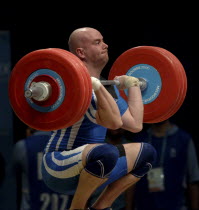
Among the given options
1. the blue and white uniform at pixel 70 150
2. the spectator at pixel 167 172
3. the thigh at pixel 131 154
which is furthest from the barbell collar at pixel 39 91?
the spectator at pixel 167 172

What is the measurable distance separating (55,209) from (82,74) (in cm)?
202

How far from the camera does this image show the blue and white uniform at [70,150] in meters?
4.36

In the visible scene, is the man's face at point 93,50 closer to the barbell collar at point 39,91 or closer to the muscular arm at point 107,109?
the muscular arm at point 107,109

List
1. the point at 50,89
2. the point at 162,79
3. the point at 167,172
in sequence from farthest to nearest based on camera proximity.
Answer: the point at 167,172, the point at 162,79, the point at 50,89

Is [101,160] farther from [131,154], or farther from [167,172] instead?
[167,172]

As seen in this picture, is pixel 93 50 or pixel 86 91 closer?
pixel 86 91

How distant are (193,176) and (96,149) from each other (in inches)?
94.1

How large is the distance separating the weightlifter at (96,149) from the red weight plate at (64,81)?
0.57ft

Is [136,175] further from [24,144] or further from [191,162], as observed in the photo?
[191,162]

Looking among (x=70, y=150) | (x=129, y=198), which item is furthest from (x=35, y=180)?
(x=70, y=150)

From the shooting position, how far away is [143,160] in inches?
179

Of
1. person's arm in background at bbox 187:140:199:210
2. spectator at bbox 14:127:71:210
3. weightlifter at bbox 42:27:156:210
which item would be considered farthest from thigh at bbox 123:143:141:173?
person's arm in background at bbox 187:140:199:210

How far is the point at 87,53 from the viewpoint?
15.1 ft

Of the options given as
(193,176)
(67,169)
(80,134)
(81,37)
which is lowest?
(193,176)
